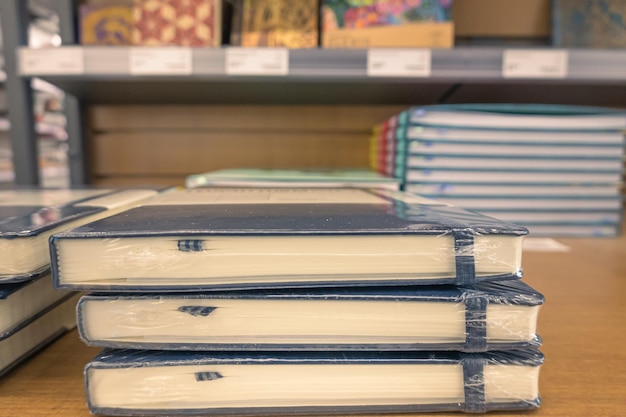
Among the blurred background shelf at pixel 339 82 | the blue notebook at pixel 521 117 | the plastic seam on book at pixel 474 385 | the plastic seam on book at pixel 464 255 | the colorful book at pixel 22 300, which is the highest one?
the blurred background shelf at pixel 339 82

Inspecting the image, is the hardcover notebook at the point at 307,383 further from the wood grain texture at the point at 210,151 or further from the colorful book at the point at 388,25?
the wood grain texture at the point at 210,151

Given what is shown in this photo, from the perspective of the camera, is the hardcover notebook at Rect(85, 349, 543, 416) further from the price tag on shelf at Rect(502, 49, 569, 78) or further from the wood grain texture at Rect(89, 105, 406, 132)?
the wood grain texture at Rect(89, 105, 406, 132)

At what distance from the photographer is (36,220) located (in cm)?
45

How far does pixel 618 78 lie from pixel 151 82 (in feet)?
3.35

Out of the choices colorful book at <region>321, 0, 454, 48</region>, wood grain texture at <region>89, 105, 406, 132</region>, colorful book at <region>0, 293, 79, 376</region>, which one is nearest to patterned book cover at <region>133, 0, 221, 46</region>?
colorful book at <region>321, 0, 454, 48</region>

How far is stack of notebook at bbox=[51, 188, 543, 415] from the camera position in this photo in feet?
1.19

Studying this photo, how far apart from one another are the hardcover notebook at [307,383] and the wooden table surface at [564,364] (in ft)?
0.11

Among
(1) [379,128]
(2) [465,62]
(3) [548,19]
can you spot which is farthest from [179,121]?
(3) [548,19]

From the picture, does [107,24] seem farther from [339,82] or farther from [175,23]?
[339,82]

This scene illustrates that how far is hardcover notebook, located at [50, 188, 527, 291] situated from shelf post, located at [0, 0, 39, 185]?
803 millimetres

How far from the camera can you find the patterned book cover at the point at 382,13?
2.96 ft

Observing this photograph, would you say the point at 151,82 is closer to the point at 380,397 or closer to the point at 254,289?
the point at 254,289

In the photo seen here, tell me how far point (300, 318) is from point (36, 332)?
12.7 inches

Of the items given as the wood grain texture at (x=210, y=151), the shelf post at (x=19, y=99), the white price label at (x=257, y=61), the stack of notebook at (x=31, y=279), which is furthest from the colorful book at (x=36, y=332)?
the wood grain texture at (x=210, y=151)
